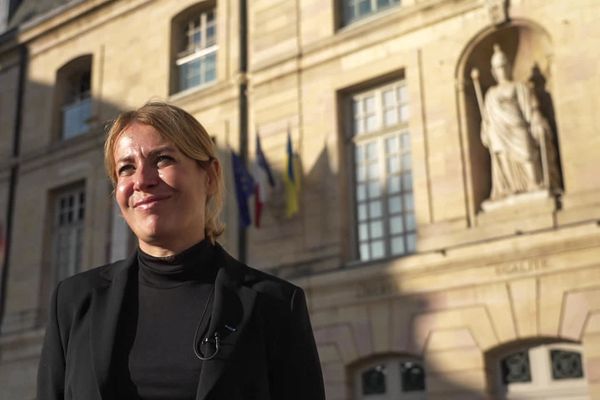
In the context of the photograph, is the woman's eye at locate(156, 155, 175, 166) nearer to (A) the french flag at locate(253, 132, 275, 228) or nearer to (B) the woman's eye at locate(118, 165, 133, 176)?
(B) the woman's eye at locate(118, 165, 133, 176)

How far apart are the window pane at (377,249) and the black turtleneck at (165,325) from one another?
1055 centimetres

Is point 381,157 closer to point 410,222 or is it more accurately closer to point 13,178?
point 410,222

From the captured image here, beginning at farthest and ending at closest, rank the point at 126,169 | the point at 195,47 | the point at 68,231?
1. the point at 68,231
2. the point at 195,47
3. the point at 126,169

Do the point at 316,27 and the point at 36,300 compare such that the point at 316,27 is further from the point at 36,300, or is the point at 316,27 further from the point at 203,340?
the point at 203,340

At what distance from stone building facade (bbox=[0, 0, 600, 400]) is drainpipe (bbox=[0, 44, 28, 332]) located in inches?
44.1

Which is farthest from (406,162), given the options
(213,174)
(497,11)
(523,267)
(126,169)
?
(126,169)

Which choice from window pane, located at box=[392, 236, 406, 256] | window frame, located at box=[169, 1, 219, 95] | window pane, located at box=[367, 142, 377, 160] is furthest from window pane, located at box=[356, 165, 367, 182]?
window frame, located at box=[169, 1, 219, 95]

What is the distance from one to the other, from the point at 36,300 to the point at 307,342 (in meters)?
15.7

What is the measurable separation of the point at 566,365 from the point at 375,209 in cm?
372

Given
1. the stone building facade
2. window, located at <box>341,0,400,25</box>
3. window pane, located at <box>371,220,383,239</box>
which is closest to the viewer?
the stone building facade

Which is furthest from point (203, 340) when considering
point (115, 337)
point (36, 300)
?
point (36, 300)

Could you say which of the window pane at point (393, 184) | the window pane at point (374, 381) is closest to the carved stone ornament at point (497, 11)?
the window pane at point (393, 184)

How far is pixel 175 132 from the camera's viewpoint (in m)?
1.71

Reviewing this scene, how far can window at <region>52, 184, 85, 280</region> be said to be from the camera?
16.6 metres
